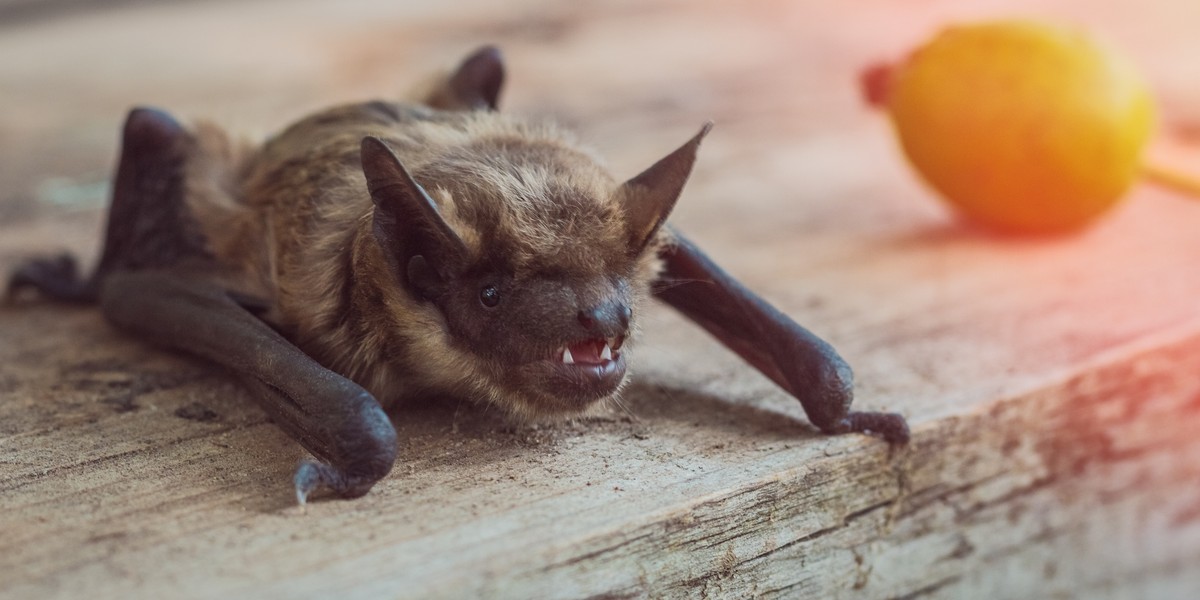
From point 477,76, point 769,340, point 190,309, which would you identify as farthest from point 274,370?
point 477,76

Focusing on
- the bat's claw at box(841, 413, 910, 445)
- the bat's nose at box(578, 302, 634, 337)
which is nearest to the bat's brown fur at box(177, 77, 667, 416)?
the bat's nose at box(578, 302, 634, 337)

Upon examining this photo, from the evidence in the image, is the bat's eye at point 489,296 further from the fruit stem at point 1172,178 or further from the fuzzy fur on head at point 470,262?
the fruit stem at point 1172,178

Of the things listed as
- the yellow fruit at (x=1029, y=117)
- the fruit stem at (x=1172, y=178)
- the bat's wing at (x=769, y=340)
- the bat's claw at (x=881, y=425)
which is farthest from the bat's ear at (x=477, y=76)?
the fruit stem at (x=1172, y=178)

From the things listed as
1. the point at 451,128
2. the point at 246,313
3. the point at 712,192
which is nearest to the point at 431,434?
the point at 246,313

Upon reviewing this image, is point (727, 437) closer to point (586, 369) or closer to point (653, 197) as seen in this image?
point (586, 369)

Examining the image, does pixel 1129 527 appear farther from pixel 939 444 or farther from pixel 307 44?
Answer: pixel 307 44

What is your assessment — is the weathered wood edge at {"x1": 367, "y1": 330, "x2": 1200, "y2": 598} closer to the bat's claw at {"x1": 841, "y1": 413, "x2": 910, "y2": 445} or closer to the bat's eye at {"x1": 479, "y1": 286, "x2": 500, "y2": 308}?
the bat's claw at {"x1": 841, "y1": 413, "x2": 910, "y2": 445}
